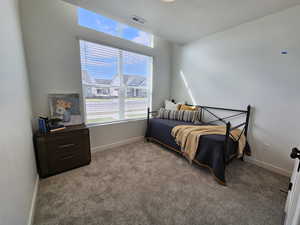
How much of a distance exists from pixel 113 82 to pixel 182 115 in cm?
171

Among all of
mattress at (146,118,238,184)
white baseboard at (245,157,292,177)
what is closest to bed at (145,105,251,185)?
mattress at (146,118,238,184)

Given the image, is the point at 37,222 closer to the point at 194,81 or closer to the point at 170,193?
the point at 170,193

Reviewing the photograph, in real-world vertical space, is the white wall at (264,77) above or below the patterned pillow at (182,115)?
above

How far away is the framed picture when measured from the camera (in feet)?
6.71

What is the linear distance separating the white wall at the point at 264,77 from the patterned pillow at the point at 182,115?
449 millimetres

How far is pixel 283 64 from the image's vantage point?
1876 mm

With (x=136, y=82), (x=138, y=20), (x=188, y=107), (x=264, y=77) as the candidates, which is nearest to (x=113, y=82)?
(x=136, y=82)

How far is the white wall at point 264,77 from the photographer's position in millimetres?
1829

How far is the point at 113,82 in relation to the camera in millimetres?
2676

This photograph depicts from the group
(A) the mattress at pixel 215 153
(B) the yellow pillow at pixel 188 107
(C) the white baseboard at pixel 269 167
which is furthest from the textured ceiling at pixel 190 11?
(C) the white baseboard at pixel 269 167

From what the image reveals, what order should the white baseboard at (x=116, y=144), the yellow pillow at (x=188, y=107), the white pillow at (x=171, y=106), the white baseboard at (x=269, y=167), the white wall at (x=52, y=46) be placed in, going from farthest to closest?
1. the white pillow at (x=171, y=106)
2. the yellow pillow at (x=188, y=107)
3. the white baseboard at (x=116, y=144)
4. the white baseboard at (x=269, y=167)
5. the white wall at (x=52, y=46)

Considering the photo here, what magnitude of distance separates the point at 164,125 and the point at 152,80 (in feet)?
4.31

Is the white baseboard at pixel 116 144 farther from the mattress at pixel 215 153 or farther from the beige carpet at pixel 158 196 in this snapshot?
the mattress at pixel 215 153

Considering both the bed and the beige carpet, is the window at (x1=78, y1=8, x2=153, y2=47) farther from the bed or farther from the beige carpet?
the beige carpet
